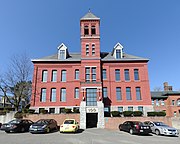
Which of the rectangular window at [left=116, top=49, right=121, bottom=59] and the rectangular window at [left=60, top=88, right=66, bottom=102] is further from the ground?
the rectangular window at [left=116, top=49, right=121, bottom=59]

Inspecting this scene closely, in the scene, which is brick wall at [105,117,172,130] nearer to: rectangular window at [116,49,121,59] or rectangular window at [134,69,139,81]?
rectangular window at [134,69,139,81]

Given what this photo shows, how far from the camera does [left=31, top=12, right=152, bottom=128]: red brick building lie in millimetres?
26031

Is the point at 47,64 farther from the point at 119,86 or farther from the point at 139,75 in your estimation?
the point at 139,75

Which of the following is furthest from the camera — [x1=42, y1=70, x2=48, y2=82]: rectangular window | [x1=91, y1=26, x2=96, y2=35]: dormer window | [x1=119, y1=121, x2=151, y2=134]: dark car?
[x1=91, y1=26, x2=96, y2=35]: dormer window

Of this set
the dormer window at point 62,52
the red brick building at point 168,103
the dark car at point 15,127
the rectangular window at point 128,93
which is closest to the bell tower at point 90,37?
the dormer window at point 62,52

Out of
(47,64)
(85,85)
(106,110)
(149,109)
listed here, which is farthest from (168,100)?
(47,64)

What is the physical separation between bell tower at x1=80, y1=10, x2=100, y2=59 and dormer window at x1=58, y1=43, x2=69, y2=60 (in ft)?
13.6

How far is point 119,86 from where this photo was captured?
27.4 meters

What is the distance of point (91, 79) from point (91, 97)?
11.2 ft

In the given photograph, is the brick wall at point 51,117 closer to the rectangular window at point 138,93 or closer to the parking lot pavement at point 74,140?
the parking lot pavement at point 74,140

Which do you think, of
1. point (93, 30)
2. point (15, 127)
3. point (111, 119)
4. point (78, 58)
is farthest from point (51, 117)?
point (93, 30)

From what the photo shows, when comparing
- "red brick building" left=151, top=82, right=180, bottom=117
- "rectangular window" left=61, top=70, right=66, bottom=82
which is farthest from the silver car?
"red brick building" left=151, top=82, right=180, bottom=117

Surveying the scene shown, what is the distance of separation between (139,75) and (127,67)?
9.19 ft

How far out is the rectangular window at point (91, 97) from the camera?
2413cm
